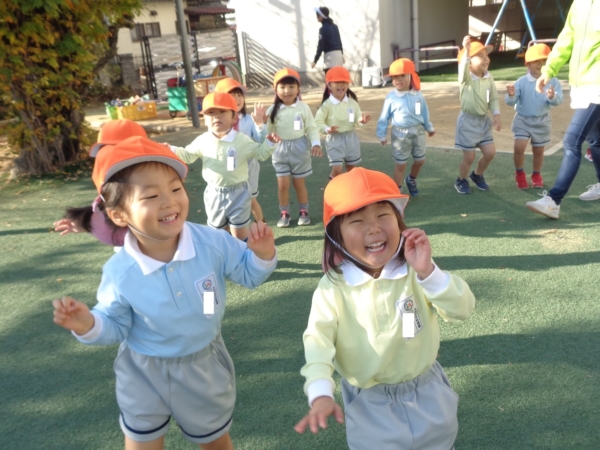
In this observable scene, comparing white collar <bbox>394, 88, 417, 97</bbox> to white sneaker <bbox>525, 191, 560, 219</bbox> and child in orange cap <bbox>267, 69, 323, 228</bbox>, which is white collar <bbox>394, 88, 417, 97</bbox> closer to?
child in orange cap <bbox>267, 69, 323, 228</bbox>

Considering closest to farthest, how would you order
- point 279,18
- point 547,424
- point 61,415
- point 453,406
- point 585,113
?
point 453,406 < point 547,424 < point 61,415 < point 585,113 < point 279,18

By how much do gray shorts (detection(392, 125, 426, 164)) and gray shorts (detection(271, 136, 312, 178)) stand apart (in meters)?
1.05

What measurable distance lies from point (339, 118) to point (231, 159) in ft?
6.73

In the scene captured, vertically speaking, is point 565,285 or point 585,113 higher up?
point 585,113

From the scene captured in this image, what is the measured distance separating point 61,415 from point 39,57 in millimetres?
6595

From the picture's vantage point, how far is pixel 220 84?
5.80 metres

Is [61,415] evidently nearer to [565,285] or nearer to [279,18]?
[565,285]

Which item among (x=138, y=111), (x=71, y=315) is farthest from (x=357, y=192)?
(x=138, y=111)

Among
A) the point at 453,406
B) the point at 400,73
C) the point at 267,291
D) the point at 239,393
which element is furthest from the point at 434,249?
the point at 453,406

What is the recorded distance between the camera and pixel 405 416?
1.92m

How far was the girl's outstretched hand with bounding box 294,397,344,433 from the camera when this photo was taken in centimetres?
166

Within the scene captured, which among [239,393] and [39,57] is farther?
[39,57]

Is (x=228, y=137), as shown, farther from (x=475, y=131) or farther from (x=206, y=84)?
(x=206, y=84)

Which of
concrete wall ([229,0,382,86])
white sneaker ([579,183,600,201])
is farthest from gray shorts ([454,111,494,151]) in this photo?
concrete wall ([229,0,382,86])
